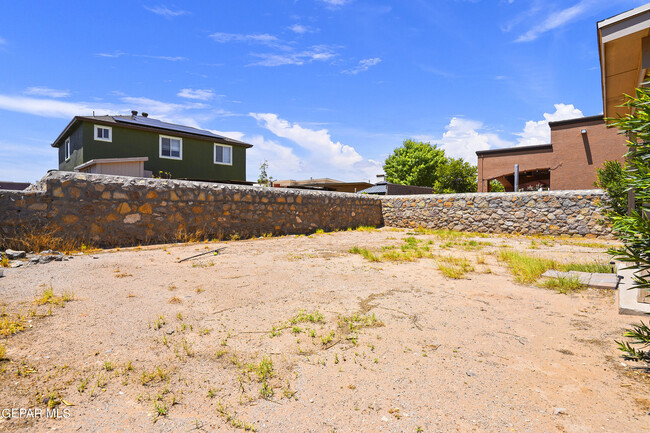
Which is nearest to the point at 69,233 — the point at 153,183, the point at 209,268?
the point at 153,183

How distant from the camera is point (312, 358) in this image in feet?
8.32

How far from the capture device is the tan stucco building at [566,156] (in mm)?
19406

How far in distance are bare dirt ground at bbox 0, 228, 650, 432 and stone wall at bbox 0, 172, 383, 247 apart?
2163mm

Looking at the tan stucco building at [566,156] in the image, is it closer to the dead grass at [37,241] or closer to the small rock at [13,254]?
the dead grass at [37,241]

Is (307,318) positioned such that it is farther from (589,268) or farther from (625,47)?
(625,47)

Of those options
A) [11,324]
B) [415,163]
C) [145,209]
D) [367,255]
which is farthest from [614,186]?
[415,163]

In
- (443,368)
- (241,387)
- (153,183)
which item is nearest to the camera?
(241,387)

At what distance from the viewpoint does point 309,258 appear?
6.71m

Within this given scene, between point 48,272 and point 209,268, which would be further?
point 209,268

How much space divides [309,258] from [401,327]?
3.74m

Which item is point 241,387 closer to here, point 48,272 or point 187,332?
point 187,332

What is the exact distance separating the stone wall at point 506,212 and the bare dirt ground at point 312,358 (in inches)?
334

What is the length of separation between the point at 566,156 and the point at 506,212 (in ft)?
39.9

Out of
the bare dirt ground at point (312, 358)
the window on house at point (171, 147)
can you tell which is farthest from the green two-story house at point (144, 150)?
the bare dirt ground at point (312, 358)
